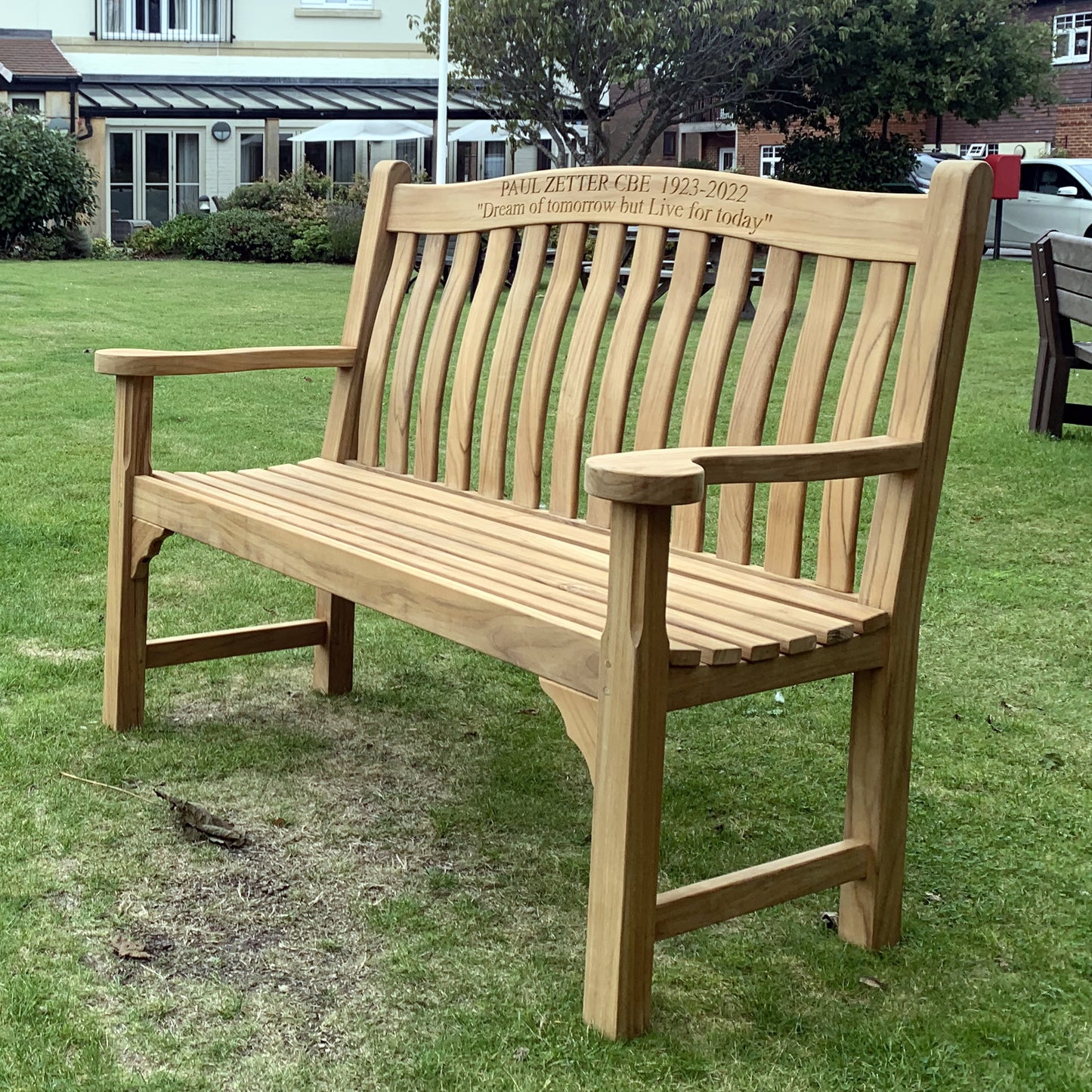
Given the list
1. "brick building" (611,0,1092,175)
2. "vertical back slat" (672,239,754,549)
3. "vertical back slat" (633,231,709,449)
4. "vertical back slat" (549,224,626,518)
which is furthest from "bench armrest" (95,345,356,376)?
"brick building" (611,0,1092,175)

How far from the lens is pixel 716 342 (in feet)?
9.11

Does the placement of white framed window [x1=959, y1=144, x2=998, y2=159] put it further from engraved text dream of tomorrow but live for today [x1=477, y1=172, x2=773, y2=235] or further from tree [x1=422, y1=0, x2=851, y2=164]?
engraved text dream of tomorrow but live for today [x1=477, y1=172, x2=773, y2=235]

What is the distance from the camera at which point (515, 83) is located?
70.1 ft

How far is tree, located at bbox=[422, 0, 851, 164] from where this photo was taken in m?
20.1

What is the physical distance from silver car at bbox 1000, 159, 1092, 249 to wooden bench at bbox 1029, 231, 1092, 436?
14301 mm

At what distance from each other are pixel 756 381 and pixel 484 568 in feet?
1.95

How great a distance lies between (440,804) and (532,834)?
23 centimetres

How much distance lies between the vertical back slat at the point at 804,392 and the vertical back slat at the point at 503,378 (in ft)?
2.50

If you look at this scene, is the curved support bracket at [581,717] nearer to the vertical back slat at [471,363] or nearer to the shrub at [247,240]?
the vertical back slat at [471,363]

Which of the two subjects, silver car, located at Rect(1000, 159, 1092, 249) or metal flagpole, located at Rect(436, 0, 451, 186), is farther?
silver car, located at Rect(1000, 159, 1092, 249)

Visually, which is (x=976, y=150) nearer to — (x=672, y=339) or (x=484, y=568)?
(x=672, y=339)

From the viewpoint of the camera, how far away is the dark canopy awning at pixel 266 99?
2822 centimetres

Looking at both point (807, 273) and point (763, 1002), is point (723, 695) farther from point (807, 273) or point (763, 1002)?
point (807, 273)

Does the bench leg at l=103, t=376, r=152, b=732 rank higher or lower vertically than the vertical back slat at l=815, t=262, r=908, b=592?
lower
